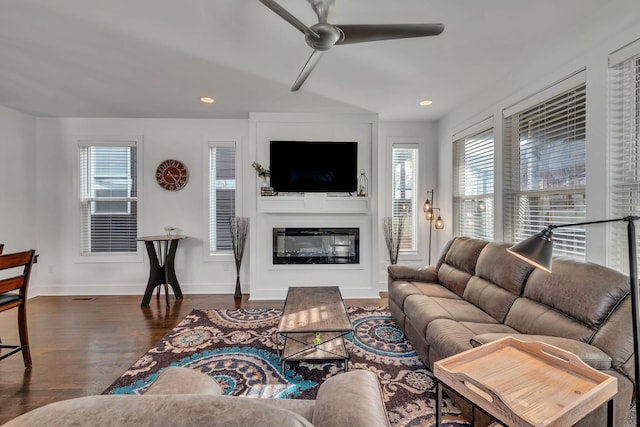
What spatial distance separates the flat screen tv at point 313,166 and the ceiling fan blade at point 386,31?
230 centimetres

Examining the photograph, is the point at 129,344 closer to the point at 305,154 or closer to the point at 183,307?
the point at 183,307

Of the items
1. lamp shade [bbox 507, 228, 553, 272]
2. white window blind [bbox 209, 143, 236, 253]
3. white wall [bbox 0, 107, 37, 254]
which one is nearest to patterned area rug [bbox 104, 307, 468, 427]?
lamp shade [bbox 507, 228, 553, 272]

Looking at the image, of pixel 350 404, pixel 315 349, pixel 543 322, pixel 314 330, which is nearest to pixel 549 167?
pixel 543 322

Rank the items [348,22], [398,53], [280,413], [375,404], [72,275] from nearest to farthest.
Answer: [280,413], [375,404], [348,22], [398,53], [72,275]

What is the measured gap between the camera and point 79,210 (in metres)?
4.44

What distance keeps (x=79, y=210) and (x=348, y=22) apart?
4.85m

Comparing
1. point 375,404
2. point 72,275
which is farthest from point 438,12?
point 72,275

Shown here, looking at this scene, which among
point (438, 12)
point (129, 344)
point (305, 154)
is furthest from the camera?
point (305, 154)

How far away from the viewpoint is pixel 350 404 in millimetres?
902

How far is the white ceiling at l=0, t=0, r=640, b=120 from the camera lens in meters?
1.95

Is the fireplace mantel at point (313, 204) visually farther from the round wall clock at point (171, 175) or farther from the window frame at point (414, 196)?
the round wall clock at point (171, 175)

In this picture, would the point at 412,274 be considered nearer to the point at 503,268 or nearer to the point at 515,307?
the point at 503,268

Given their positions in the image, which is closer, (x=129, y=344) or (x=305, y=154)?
(x=129, y=344)

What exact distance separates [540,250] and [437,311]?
4.16 feet
